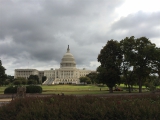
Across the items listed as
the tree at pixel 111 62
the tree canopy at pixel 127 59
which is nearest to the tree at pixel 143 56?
the tree canopy at pixel 127 59

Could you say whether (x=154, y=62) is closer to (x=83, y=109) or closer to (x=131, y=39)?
(x=131, y=39)

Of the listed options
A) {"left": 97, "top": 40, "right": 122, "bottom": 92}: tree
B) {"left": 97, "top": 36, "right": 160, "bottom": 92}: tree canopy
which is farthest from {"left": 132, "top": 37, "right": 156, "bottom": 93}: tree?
{"left": 97, "top": 40, "right": 122, "bottom": 92}: tree

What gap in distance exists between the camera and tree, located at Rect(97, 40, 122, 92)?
46.2 m

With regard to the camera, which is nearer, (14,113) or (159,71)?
(14,113)

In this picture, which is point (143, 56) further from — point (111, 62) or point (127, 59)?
point (111, 62)

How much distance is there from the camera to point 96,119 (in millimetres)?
7250

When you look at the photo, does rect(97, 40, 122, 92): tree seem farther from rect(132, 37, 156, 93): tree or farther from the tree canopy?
rect(132, 37, 156, 93): tree

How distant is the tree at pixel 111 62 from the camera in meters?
46.2

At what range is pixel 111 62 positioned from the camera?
1875 inches

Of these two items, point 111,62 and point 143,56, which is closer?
point 143,56

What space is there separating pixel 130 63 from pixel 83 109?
3960 cm

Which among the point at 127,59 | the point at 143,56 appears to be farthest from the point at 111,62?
the point at 143,56

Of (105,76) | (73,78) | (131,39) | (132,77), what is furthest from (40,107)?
(73,78)

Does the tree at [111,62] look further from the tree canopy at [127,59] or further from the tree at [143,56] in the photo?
the tree at [143,56]
